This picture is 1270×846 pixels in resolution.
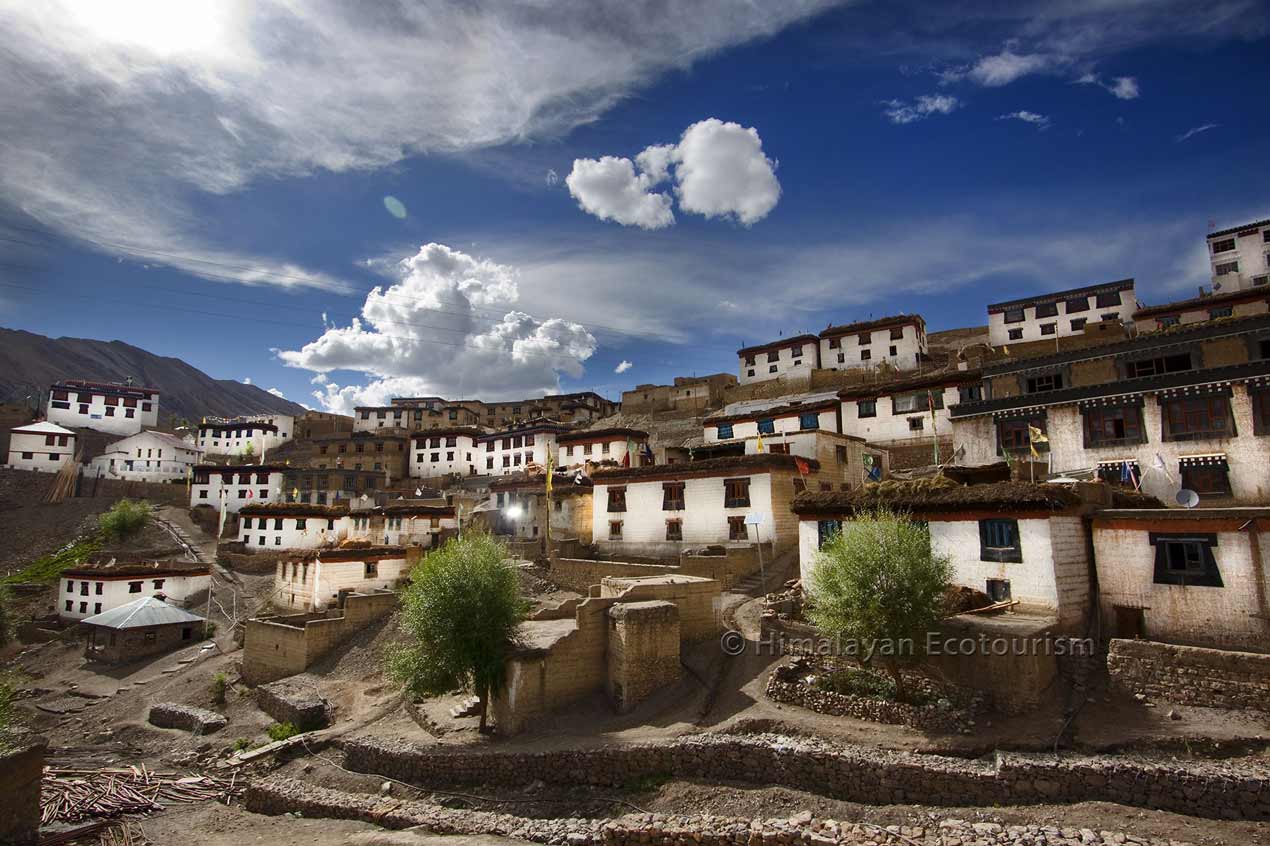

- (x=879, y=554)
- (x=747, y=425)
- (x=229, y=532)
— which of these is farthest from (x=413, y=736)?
(x=229, y=532)

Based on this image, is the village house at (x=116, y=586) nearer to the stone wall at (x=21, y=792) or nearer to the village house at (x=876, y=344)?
the stone wall at (x=21, y=792)

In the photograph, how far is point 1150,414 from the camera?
26328 millimetres

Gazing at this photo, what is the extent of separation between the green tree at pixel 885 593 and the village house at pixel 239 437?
7525 cm

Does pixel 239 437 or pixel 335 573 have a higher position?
pixel 239 437

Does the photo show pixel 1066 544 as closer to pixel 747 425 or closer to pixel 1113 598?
pixel 1113 598

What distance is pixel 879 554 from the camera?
18.6 metres

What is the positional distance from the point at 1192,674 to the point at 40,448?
286ft

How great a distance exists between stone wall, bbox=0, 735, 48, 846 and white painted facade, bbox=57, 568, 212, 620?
91.2 feet

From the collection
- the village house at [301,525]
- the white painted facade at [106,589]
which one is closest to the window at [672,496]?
the village house at [301,525]

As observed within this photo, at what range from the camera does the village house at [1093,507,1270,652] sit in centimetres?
1753

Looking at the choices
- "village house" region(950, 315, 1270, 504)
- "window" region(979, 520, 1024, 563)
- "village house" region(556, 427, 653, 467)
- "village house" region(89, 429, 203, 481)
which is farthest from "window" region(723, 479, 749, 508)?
"village house" region(89, 429, 203, 481)

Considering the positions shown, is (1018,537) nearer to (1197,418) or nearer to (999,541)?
(999,541)

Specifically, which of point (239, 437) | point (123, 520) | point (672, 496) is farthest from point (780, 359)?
point (239, 437)

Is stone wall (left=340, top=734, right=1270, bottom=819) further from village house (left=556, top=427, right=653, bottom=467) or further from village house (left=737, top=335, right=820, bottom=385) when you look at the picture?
village house (left=737, top=335, right=820, bottom=385)
